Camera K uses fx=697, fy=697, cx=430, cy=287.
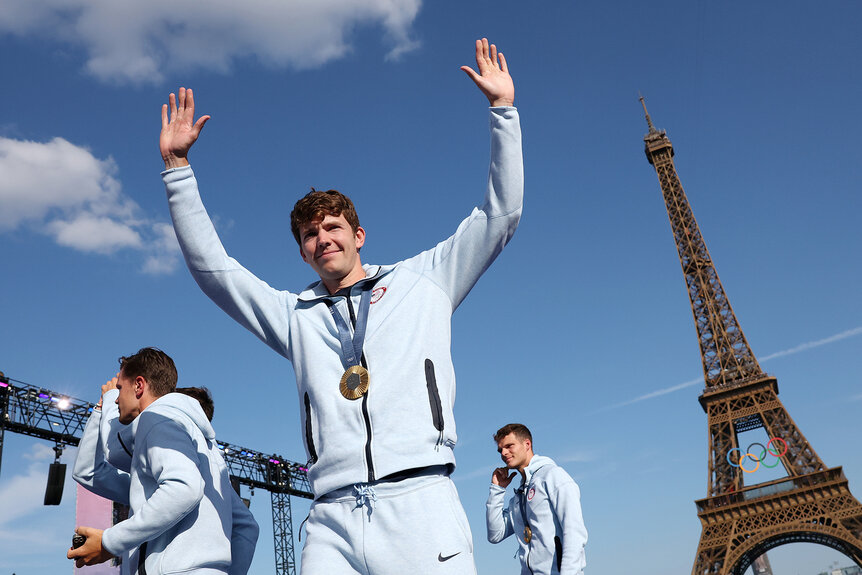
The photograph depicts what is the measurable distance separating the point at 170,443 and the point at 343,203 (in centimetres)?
124

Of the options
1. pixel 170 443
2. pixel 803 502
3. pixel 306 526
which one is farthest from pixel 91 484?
pixel 803 502

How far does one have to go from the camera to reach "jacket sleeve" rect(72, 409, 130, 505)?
11.8 ft

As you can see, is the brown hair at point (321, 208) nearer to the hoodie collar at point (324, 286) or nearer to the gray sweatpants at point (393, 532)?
the hoodie collar at point (324, 286)

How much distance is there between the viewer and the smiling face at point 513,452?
5.64 meters

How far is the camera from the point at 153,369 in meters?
3.33

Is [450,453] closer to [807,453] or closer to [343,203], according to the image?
[343,203]

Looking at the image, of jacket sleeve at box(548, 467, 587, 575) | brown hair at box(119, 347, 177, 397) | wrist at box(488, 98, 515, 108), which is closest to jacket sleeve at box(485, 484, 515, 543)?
jacket sleeve at box(548, 467, 587, 575)

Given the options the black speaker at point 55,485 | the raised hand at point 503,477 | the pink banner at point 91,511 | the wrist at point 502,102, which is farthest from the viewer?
the black speaker at point 55,485

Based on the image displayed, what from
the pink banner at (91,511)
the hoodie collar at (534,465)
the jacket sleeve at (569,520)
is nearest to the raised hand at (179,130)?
the jacket sleeve at (569,520)

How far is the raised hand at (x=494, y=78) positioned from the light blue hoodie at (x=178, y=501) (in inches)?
71.9

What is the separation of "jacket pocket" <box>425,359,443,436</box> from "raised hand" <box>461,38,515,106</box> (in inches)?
36.4

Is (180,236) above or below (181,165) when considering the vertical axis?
below

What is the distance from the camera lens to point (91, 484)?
11.9ft

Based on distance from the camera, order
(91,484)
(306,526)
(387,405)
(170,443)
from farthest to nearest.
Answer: (91,484) → (170,443) → (306,526) → (387,405)
